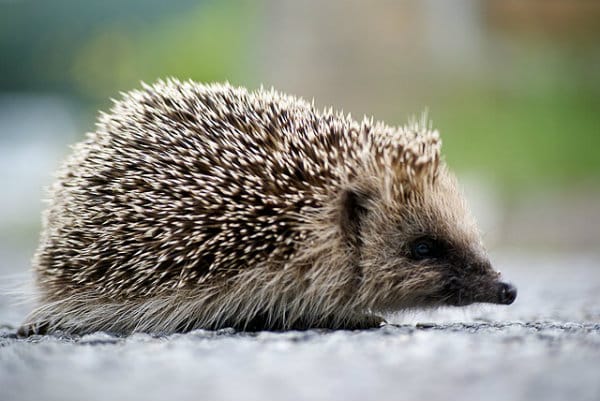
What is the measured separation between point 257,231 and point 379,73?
13360 millimetres

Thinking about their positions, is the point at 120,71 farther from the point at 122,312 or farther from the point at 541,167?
the point at 122,312

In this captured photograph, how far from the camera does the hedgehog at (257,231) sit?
4539 mm

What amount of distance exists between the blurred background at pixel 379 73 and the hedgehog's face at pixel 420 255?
30.2ft

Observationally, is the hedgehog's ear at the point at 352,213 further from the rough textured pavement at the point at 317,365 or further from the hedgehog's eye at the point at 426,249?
the rough textured pavement at the point at 317,365

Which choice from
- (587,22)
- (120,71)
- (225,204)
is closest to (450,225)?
(225,204)

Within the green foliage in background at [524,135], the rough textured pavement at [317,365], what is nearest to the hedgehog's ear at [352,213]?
the rough textured pavement at [317,365]

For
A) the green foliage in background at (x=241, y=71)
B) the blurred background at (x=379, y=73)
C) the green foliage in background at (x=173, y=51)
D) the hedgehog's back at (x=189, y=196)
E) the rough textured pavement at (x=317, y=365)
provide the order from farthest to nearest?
1. the green foliage in background at (x=173, y=51)
2. the green foliage in background at (x=241, y=71)
3. the blurred background at (x=379, y=73)
4. the hedgehog's back at (x=189, y=196)
5. the rough textured pavement at (x=317, y=365)

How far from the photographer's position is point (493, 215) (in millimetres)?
13703

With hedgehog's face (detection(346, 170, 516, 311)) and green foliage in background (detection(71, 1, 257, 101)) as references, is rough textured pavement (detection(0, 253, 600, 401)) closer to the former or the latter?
hedgehog's face (detection(346, 170, 516, 311))

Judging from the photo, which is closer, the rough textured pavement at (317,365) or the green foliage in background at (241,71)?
the rough textured pavement at (317,365)

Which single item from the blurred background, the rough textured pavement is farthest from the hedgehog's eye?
the blurred background

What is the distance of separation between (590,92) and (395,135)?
13622 mm

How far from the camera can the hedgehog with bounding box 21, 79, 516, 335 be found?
4.54m

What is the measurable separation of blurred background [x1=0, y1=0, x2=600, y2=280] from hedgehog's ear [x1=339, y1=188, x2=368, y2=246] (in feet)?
30.5
